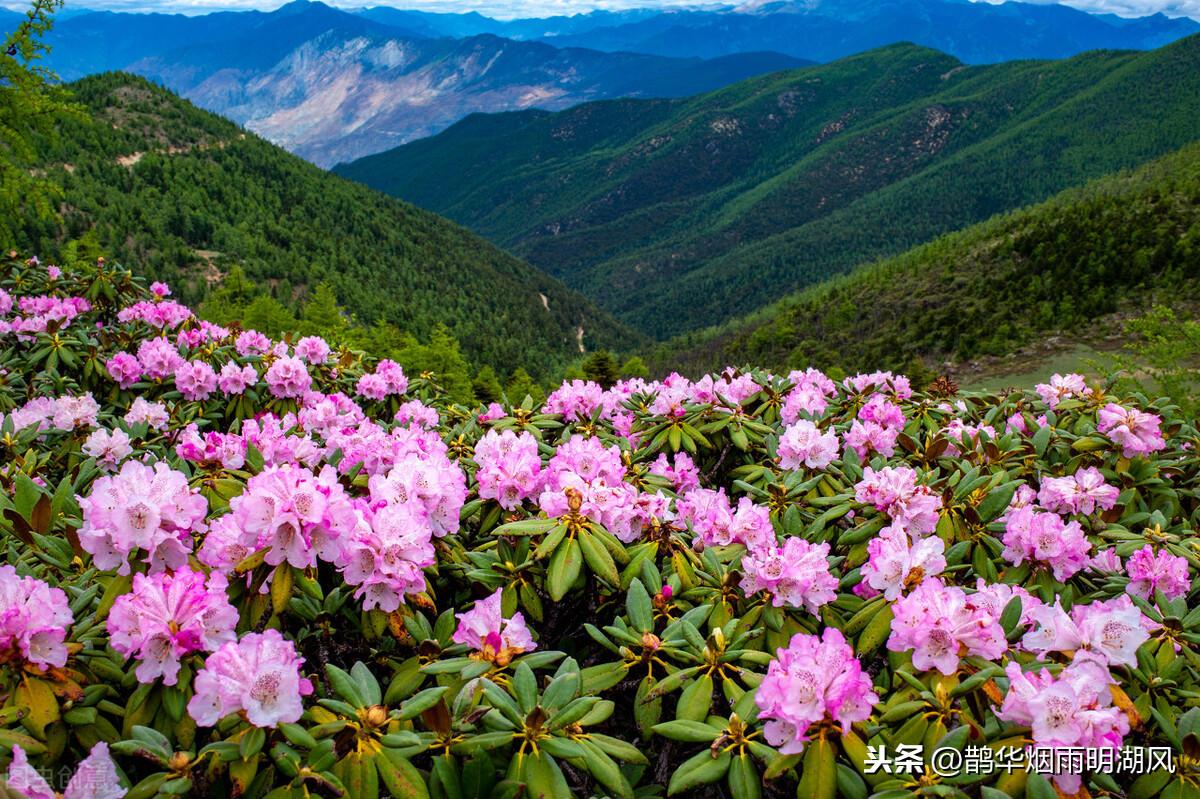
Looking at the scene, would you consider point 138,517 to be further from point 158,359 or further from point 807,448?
point 158,359

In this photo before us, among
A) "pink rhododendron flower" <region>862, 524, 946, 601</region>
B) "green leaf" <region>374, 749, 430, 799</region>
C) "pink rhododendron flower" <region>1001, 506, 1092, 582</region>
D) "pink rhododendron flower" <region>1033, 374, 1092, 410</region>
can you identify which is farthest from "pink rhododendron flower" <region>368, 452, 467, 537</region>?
"pink rhododendron flower" <region>1033, 374, 1092, 410</region>

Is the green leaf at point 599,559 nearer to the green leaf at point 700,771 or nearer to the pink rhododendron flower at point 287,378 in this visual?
the green leaf at point 700,771

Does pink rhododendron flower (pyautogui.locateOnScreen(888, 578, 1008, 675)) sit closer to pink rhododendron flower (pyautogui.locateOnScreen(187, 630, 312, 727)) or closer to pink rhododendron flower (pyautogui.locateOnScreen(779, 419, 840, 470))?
pink rhododendron flower (pyautogui.locateOnScreen(779, 419, 840, 470))

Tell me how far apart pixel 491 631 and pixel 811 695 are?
0.85 m

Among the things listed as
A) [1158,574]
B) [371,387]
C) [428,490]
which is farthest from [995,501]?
[371,387]

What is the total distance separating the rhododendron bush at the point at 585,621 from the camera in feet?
4.98

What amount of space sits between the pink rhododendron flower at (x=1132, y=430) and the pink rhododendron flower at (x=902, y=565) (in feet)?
6.45

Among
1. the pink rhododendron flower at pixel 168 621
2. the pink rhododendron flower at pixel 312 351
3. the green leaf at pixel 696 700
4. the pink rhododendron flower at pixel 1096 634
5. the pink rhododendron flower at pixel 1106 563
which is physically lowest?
the pink rhododendron flower at pixel 1106 563

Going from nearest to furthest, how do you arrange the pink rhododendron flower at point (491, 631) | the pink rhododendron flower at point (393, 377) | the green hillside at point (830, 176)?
1. the pink rhododendron flower at point (491, 631)
2. the pink rhododendron flower at point (393, 377)
3. the green hillside at point (830, 176)

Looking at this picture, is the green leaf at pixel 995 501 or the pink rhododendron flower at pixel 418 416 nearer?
the green leaf at pixel 995 501

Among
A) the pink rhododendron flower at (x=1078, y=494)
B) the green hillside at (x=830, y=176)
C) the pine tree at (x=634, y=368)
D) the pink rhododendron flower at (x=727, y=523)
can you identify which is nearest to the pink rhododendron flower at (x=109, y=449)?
the pink rhododendron flower at (x=727, y=523)

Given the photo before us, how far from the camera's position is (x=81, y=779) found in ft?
4.52

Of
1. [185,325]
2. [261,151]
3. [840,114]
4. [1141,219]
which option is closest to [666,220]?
[840,114]

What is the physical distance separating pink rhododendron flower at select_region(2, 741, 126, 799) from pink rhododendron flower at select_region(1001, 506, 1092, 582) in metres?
2.72
